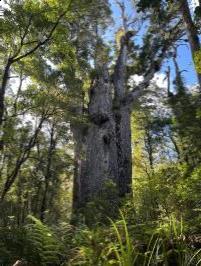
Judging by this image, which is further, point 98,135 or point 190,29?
point 98,135

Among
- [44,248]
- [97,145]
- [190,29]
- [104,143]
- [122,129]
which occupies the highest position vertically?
[190,29]

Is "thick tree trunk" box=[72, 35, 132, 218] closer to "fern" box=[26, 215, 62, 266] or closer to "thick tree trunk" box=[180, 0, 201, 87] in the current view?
"thick tree trunk" box=[180, 0, 201, 87]

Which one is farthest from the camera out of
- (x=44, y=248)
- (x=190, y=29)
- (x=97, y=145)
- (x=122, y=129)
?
(x=122, y=129)

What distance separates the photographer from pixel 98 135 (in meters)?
16.1

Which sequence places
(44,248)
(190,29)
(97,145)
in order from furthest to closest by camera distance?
(97,145), (190,29), (44,248)

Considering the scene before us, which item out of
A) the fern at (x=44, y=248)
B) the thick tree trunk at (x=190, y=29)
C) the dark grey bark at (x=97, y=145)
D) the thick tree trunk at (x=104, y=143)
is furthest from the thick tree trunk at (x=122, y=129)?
the fern at (x=44, y=248)

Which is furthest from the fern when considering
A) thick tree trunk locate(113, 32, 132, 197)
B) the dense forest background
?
thick tree trunk locate(113, 32, 132, 197)

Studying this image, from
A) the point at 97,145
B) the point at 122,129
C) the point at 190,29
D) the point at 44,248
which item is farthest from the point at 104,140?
the point at 44,248

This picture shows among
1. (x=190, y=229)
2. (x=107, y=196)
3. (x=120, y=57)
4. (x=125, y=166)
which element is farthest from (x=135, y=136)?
(x=190, y=229)

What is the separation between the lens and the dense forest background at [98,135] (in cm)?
Answer: 406

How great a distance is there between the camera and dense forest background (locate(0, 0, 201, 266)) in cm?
406

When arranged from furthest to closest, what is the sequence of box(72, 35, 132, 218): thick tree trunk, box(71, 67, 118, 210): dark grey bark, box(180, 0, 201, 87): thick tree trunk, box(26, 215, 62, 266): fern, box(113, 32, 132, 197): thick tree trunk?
box(113, 32, 132, 197): thick tree trunk
box(72, 35, 132, 218): thick tree trunk
box(71, 67, 118, 210): dark grey bark
box(180, 0, 201, 87): thick tree trunk
box(26, 215, 62, 266): fern

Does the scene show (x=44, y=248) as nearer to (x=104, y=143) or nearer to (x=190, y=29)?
(x=190, y=29)

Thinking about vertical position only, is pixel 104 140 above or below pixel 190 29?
below
